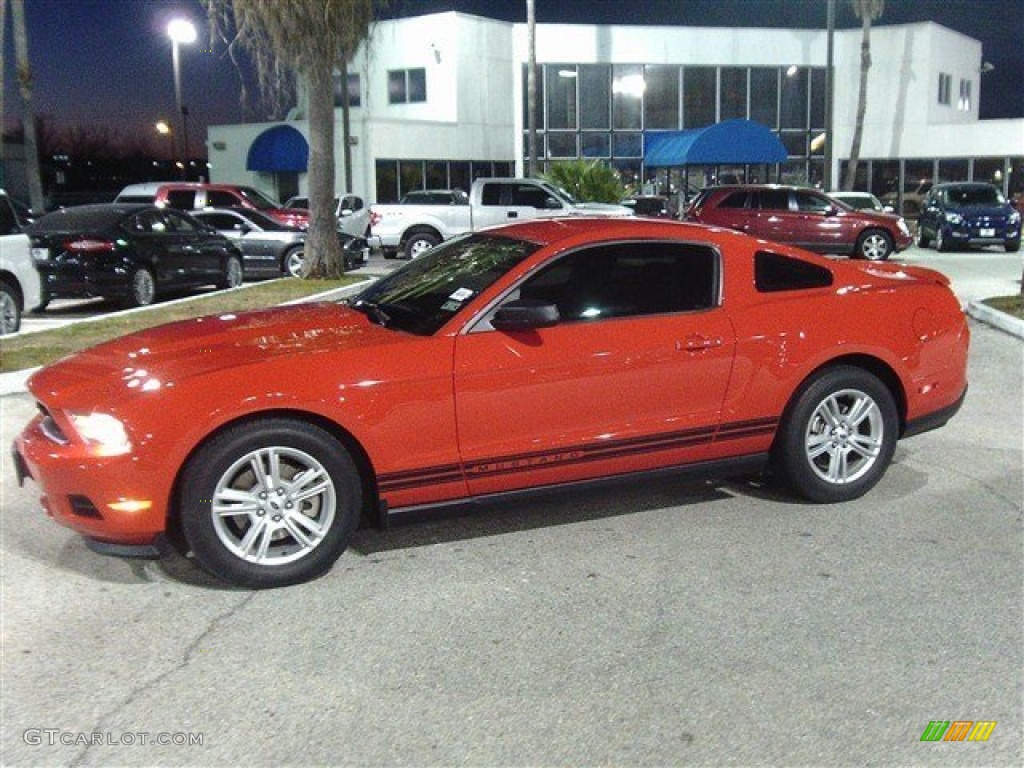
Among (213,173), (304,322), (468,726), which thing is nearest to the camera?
(468,726)

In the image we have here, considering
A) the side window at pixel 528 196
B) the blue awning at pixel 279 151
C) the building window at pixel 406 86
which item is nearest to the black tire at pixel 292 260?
the side window at pixel 528 196

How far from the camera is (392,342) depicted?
188 inches

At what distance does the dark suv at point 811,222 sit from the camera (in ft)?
72.6

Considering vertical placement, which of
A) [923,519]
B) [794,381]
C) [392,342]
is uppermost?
[392,342]

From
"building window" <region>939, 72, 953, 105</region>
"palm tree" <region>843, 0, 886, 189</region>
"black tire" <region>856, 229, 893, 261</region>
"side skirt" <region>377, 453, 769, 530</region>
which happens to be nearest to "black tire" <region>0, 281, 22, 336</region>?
"side skirt" <region>377, 453, 769, 530</region>

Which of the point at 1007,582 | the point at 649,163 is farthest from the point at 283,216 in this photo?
the point at 1007,582

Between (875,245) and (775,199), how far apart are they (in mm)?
2327

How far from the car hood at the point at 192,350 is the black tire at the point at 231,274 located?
40.5 ft

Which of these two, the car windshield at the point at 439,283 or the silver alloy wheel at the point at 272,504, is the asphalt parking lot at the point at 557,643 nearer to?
the silver alloy wheel at the point at 272,504

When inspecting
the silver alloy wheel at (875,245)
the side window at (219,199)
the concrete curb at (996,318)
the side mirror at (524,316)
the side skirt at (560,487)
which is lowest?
the concrete curb at (996,318)

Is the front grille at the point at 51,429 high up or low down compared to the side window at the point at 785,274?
down

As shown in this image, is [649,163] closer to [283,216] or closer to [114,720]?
[283,216]

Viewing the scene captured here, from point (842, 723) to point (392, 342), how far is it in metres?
2.49

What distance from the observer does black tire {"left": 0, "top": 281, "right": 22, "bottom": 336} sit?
1185 cm
